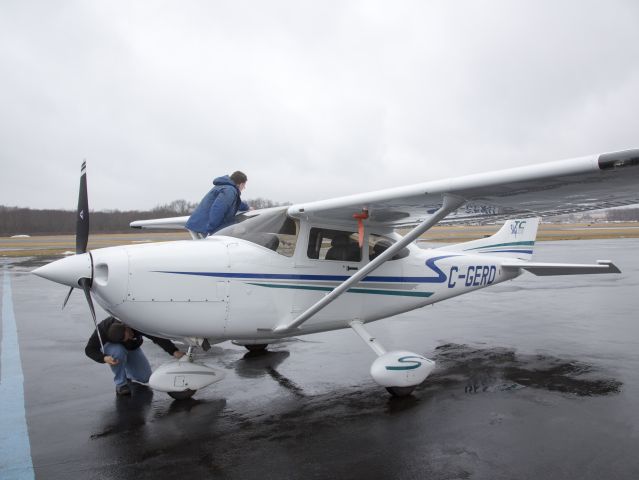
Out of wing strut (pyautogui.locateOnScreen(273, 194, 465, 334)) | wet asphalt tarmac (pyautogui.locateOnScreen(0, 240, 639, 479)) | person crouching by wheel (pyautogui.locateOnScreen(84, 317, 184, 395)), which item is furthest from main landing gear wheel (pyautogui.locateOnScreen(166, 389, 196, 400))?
wing strut (pyautogui.locateOnScreen(273, 194, 465, 334))

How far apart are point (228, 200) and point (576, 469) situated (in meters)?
4.21

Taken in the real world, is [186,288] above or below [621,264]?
above

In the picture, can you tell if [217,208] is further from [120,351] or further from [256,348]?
[256,348]

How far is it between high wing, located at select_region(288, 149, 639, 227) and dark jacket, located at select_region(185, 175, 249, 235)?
2.99ft

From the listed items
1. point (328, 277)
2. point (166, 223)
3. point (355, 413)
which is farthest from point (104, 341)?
point (166, 223)

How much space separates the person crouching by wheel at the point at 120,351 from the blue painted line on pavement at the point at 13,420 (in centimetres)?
84

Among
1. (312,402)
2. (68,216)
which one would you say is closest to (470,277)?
(312,402)

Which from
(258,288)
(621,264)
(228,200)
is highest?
(228,200)

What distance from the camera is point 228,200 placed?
19.2 feet

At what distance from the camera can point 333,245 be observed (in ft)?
19.2

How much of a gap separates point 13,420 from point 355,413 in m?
3.11

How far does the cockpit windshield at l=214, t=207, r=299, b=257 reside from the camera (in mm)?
5352

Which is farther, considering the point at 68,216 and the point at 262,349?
the point at 68,216

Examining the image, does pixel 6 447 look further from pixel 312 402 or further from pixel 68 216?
pixel 68 216
